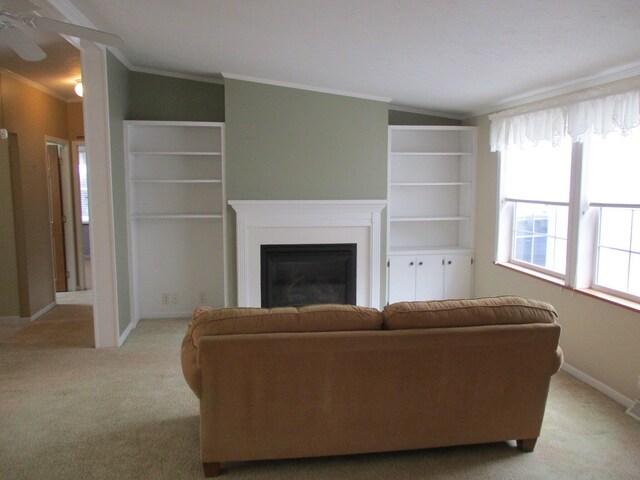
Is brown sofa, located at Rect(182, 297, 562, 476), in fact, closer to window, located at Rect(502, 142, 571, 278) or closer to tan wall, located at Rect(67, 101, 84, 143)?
window, located at Rect(502, 142, 571, 278)

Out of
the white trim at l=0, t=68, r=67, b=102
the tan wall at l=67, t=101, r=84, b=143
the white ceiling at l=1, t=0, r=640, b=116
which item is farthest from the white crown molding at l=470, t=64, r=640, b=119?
the tan wall at l=67, t=101, r=84, b=143

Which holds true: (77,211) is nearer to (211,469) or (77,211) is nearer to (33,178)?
(33,178)

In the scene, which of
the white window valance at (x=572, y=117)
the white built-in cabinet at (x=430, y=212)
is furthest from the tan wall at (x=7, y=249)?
the white window valance at (x=572, y=117)

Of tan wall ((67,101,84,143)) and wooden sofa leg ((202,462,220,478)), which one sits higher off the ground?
tan wall ((67,101,84,143))

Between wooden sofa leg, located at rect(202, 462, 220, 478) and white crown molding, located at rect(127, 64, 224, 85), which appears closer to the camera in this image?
wooden sofa leg, located at rect(202, 462, 220, 478)

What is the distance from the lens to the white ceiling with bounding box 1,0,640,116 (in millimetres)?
2531

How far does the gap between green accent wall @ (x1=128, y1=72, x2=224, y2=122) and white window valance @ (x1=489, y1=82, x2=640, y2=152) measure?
283 cm

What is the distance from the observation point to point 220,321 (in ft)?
7.92

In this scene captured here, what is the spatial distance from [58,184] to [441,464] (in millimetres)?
5895

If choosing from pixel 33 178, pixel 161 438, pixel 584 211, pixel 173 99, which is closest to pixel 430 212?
pixel 584 211

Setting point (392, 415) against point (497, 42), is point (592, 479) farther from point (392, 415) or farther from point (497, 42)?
point (497, 42)

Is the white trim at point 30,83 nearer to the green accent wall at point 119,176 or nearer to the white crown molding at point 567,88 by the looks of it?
the green accent wall at point 119,176

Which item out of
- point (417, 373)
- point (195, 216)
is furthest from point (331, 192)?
point (417, 373)

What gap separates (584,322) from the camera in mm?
3695
